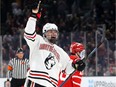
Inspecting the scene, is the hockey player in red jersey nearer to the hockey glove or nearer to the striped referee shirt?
the hockey glove

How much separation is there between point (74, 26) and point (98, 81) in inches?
186

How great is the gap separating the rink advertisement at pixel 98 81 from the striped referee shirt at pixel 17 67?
0.26 metres

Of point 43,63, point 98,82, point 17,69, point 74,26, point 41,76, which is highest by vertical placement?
point 43,63

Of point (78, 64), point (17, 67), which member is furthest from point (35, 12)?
point (17, 67)

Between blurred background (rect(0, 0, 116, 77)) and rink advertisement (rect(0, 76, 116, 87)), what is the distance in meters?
1.21

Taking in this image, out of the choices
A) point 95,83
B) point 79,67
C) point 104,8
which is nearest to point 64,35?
point 95,83

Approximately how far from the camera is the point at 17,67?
468 inches

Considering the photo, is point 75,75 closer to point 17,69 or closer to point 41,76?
point 41,76

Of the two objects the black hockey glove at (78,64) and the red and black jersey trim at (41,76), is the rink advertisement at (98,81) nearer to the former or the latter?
the black hockey glove at (78,64)

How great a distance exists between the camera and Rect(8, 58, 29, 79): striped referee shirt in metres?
11.9

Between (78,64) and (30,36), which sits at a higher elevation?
(30,36)

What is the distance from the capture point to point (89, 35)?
1389 centimetres

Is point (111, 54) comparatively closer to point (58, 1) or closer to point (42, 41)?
point (58, 1)

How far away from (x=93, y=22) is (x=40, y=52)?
32.6 ft
